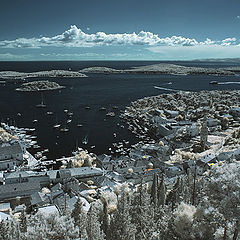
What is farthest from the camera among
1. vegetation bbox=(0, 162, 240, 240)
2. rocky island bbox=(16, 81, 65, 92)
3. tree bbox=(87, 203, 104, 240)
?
rocky island bbox=(16, 81, 65, 92)

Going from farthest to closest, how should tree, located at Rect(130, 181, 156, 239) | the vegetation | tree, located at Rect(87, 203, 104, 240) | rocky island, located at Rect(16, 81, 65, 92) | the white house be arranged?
rocky island, located at Rect(16, 81, 65, 92), the white house, tree, located at Rect(130, 181, 156, 239), tree, located at Rect(87, 203, 104, 240), the vegetation

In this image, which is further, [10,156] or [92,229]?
[10,156]

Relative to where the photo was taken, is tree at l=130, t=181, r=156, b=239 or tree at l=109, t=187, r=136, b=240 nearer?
tree at l=109, t=187, r=136, b=240

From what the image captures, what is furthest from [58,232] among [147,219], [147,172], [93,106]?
[93,106]

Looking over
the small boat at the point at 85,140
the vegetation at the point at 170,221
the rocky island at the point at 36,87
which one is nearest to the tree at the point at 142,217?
the vegetation at the point at 170,221

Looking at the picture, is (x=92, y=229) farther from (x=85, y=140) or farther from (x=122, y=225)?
(x=85, y=140)

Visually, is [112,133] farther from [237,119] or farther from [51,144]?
[237,119]

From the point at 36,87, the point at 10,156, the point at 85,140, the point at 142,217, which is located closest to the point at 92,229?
the point at 142,217

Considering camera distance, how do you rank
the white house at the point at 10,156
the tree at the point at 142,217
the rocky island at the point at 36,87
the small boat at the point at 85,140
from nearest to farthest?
the tree at the point at 142,217
the white house at the point at 10,156
the small boat at the point at 85,140
the rocky island at the point at 36,87

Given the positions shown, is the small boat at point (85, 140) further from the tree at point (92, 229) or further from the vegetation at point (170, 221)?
the tree at point (92, 229)

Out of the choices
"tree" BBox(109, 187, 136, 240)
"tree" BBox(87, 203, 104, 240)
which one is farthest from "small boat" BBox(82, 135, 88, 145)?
"tree" BBox(87, 203, 104, 240)

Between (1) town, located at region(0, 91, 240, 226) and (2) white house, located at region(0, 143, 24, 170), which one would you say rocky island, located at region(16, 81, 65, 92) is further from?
(2) white house, located at region(0, 143, 24, 170)

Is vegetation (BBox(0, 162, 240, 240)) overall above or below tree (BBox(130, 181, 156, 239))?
above
